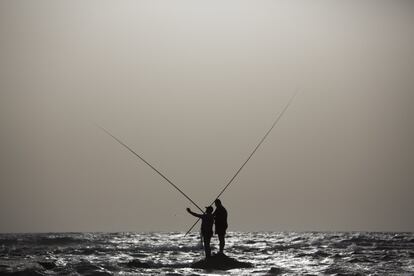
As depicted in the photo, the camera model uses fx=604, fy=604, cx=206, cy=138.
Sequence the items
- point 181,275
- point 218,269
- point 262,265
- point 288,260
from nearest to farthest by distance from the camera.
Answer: point 181,275, point 218,269, point 262,265, point 288,260

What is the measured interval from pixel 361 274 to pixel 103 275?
5581 mm

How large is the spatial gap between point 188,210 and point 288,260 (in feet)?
11.2

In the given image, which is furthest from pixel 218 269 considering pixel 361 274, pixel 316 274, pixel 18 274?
pixel 18 274

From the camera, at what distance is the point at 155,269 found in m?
14.6

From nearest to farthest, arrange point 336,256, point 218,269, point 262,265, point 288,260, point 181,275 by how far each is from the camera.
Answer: point 181,275 → point 218,269 → point 262,265 → point 288,260 → point 336,256

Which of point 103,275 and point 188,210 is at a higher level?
point 188,210

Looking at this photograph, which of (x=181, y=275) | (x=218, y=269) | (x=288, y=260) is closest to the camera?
(x=181, y=275)

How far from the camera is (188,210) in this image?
15633 mm

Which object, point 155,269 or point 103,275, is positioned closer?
point 103,275

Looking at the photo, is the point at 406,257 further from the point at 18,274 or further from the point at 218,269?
the point at 18,274

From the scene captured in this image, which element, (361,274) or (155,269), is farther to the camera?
(155,269)

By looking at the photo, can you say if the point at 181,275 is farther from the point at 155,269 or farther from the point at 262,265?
the point at 262,265

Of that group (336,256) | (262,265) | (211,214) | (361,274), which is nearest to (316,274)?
(361,274)

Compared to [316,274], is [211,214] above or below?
above
